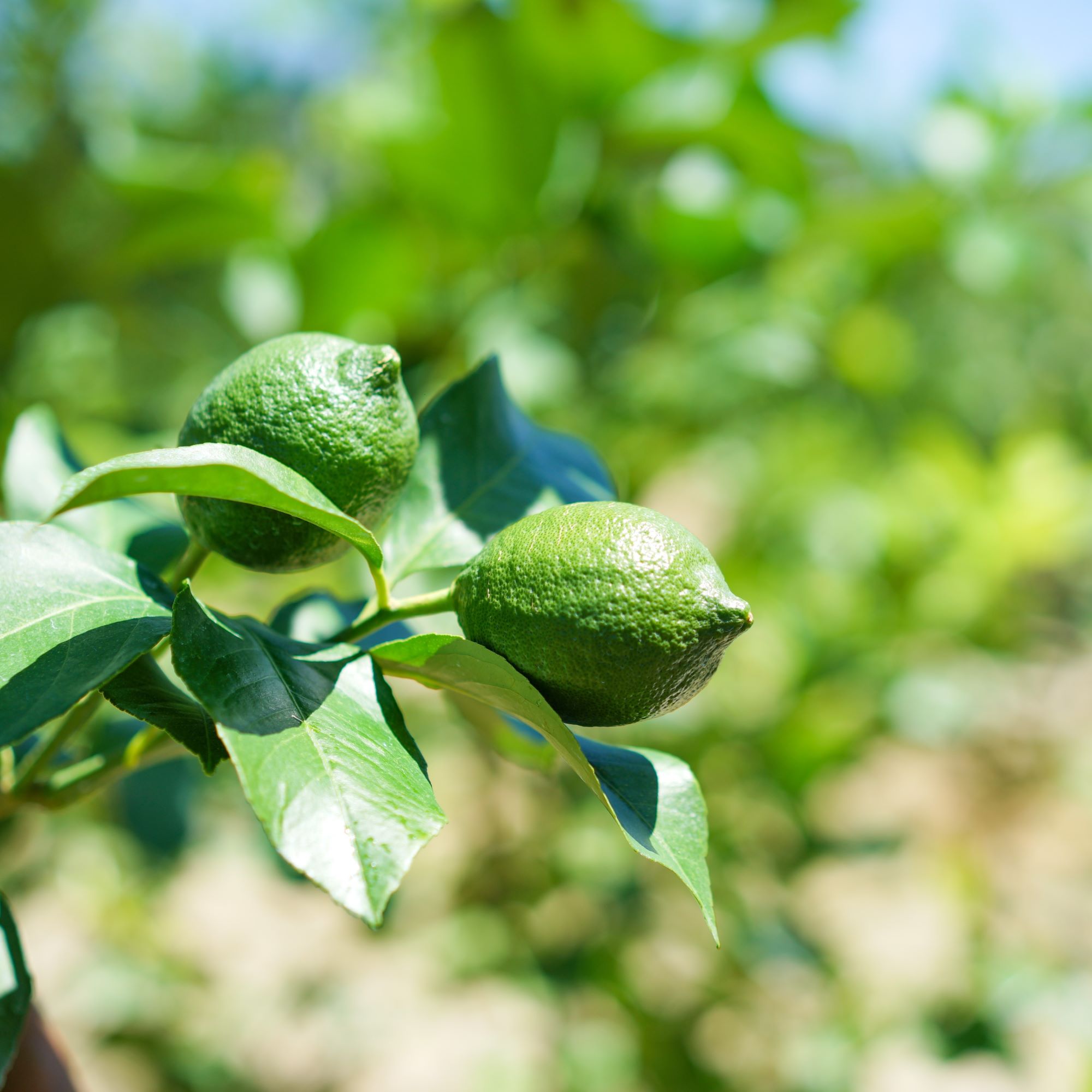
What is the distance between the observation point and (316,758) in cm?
36

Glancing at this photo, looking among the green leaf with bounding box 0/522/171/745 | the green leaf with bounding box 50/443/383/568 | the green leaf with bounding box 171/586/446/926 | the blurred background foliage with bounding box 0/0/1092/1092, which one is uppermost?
the green leaf with bounding box 50/443/383/568

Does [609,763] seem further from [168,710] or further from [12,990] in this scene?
[12,990]

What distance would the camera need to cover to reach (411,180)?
116 cm

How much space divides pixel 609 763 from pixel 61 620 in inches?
9.8

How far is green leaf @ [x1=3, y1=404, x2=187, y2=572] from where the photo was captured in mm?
578

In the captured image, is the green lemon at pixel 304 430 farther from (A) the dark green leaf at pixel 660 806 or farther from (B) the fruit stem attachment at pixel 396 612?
(A) the dark green leaf at pixel 660 806

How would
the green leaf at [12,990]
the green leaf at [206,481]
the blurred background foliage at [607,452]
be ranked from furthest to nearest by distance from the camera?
1. the blurred background foliage at [607,452]
2. the green leaf at [12,990]
3. the green leaf at [206,481]

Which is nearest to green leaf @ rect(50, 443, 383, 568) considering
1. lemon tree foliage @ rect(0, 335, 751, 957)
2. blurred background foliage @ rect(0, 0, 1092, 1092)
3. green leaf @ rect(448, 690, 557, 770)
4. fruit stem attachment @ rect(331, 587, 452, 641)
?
lemon tree foliage @ rect(0, 335, 751, 957)

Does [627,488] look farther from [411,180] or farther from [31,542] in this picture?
[31,542]

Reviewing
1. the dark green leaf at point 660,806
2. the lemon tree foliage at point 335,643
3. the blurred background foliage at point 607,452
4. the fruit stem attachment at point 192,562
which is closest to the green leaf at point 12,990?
the lemon tree foliage at point 335,643

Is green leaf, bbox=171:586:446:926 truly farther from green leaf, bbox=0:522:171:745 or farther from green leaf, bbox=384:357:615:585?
green leaf, bbox=384:357:615:585

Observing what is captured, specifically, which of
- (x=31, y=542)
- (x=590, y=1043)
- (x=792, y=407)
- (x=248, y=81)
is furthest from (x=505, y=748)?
(x=248, y=81)

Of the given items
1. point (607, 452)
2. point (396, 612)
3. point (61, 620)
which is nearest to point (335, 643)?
point (396, 612)

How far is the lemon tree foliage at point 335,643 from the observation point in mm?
349
